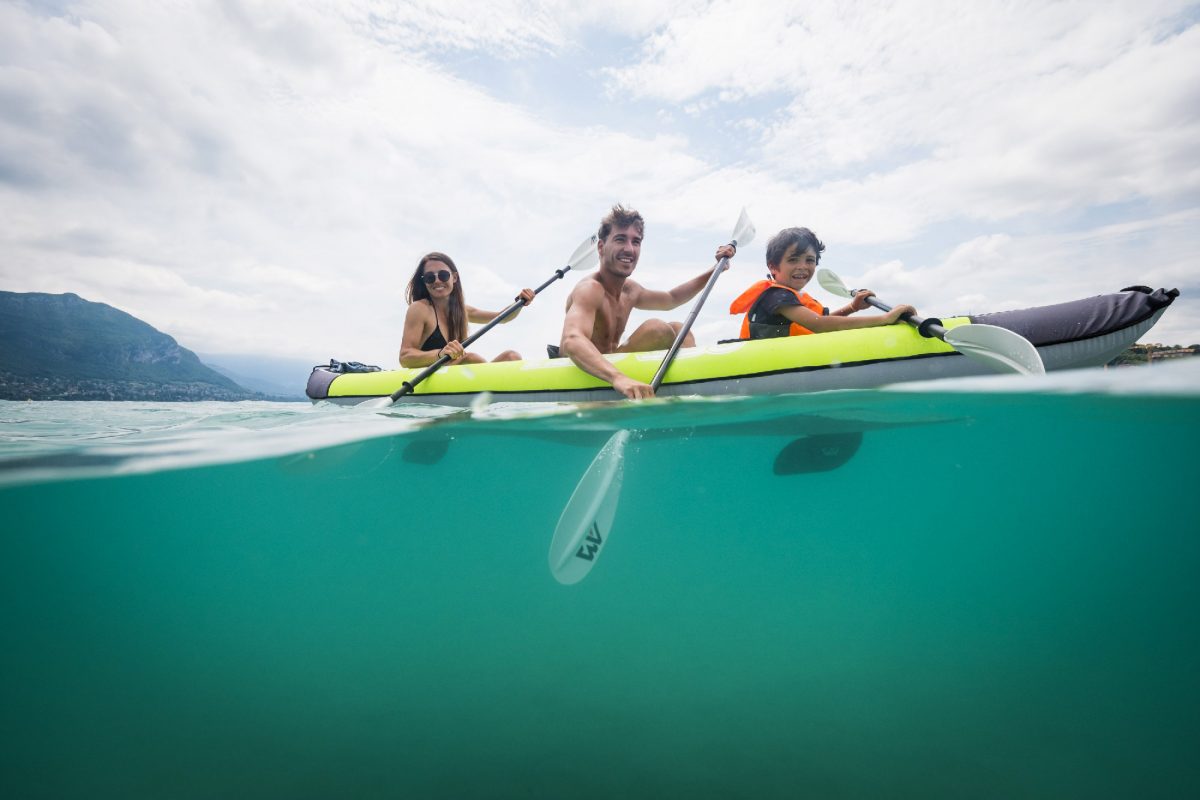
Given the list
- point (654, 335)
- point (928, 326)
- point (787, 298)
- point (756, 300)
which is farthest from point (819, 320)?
point (654, 335)

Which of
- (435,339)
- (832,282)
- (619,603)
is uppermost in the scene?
(832,282)

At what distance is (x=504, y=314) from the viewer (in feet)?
22.0

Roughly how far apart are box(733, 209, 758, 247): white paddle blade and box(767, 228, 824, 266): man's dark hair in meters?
1.86

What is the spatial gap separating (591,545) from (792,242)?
3.31m

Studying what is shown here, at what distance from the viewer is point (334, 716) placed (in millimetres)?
3805

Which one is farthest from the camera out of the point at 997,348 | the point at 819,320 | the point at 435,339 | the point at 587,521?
the point at 435,339

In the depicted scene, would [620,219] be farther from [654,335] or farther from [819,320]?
[819,320]

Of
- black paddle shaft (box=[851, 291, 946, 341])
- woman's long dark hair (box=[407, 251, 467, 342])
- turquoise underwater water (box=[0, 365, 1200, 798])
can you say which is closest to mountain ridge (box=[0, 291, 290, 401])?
turquoise underwater water (box=[0, 365, 1200, 798])

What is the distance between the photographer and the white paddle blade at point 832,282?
627 cm

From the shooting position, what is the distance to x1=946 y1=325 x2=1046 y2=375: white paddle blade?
3.50 metres

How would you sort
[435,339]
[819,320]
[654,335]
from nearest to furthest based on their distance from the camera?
[819,320], [654,335], [435,339]

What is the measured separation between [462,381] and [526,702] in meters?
2.96

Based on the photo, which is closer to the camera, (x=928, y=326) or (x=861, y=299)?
(x=928, y=326)

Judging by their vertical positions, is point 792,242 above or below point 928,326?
above
